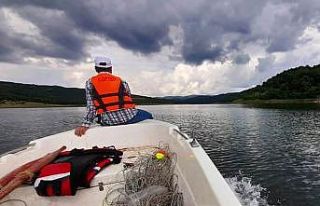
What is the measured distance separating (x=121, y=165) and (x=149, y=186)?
1.21 metres

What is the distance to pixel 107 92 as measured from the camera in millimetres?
5371

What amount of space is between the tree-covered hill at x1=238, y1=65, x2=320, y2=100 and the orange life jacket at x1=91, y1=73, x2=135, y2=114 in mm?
130446

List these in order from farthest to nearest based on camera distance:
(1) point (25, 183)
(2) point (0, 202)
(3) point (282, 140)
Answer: (3) point (282, 140) < (1) point (25, 183) < (2) point (0, 202)

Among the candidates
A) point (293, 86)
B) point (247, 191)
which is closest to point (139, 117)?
point (247, 191)

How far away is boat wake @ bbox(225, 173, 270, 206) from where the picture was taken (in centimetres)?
920

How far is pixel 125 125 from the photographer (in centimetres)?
588

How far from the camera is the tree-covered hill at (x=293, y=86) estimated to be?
13005 cm

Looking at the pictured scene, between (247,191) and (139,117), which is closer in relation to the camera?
(139,117)

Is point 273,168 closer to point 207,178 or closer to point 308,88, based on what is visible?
point 207,178

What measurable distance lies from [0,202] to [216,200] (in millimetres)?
2447

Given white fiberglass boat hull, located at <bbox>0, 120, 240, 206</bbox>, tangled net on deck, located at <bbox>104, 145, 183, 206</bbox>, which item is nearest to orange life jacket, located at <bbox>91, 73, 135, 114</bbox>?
white fiberglass boat hull, located at <bbox>0, 120, 240, 206</bbox>

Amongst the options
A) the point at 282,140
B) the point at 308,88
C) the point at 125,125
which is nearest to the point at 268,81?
the point at 308,88

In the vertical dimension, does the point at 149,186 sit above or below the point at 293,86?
below

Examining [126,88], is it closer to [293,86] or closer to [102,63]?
[102,63]
